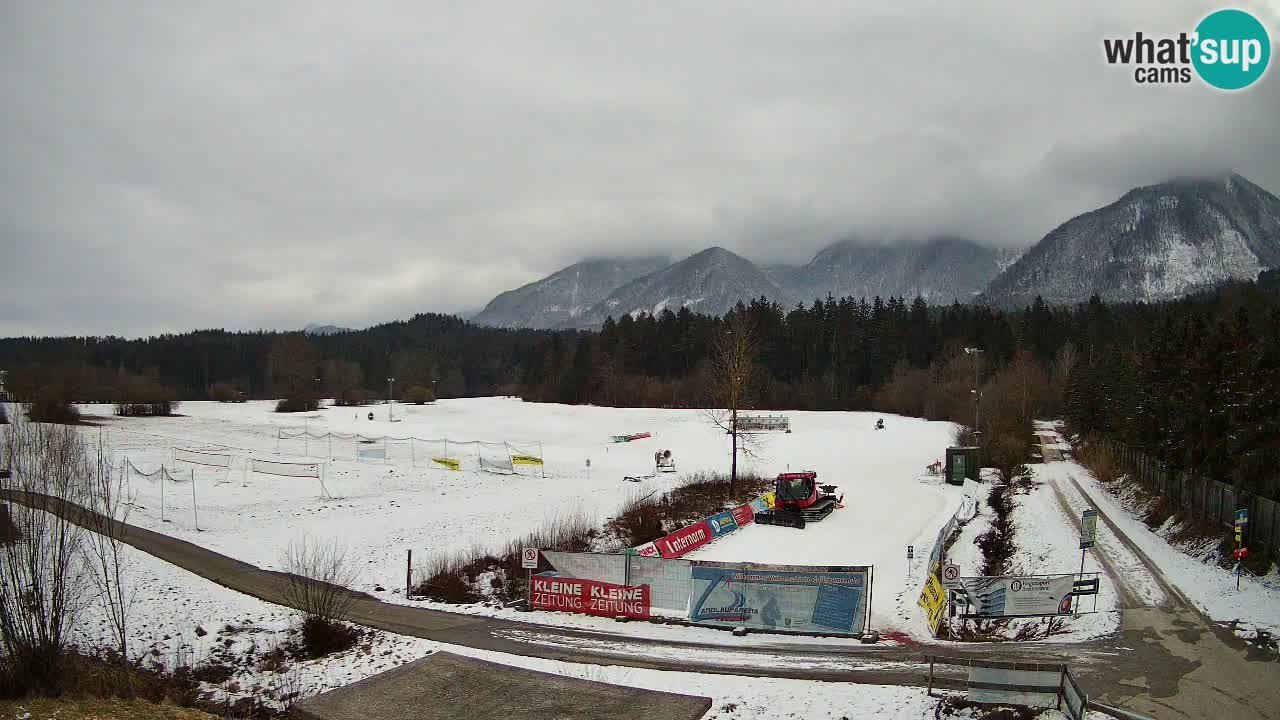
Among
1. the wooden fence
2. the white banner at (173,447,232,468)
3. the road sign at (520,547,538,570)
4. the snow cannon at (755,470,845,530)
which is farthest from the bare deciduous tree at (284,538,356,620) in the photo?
the wooden fence

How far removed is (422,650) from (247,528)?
64.2ft

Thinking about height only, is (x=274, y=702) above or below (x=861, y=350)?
below

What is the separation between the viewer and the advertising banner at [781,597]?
17.5 m

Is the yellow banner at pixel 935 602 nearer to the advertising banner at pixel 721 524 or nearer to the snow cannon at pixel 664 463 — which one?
the advertising banner at pixel 721 524

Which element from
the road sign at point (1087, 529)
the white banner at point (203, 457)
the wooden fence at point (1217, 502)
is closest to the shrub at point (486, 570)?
the road sign at point (1087, 529)

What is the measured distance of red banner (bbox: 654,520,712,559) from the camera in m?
27.2

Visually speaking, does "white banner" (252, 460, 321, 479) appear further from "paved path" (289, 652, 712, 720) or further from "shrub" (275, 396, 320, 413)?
"shrub" (275, 396, 320, 413)

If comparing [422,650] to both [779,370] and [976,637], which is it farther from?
[779,370]

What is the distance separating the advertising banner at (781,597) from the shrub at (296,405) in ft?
349

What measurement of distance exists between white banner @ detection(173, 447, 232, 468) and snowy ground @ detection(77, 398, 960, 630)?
93 centimetres

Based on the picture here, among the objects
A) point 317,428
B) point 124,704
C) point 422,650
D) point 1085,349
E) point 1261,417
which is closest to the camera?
point 124,704

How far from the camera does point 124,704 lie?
1102cm

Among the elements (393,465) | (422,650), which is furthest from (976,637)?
(393,465)

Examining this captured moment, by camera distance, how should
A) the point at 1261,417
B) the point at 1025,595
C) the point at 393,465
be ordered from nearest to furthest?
1. the point at 1025,595
2. the point at 1261,417
3. the point at 393,465
